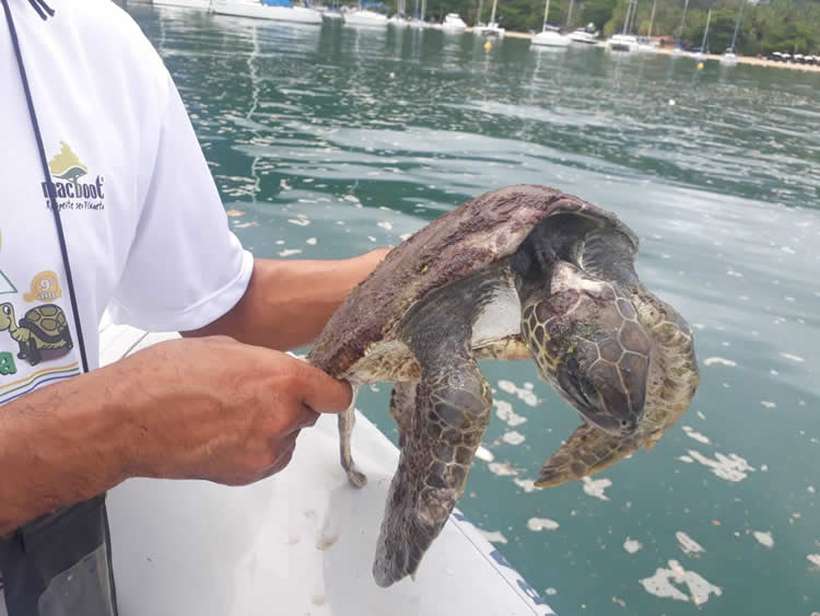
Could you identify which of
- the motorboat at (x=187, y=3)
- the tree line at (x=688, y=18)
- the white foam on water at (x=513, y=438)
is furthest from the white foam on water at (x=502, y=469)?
the tree line at (x=688, y=18)

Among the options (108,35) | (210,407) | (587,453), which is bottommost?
(587,453)

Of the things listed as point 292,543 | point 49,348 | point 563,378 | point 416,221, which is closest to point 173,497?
point 292,543

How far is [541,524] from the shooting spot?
228 centimetres

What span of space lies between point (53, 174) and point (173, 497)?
A: 0.87 metres

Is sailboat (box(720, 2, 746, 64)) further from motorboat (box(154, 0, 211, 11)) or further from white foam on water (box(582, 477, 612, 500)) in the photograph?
white foam on water (box(582, 477, 612, 500))

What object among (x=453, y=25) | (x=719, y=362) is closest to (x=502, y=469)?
(x=719, y=362)

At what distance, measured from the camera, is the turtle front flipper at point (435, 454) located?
1044 mm

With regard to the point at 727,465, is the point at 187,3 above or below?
above

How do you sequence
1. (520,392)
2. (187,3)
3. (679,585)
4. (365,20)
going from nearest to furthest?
(679,585) → (520,392) → (187,3) → (365,20)

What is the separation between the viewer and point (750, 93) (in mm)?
20547

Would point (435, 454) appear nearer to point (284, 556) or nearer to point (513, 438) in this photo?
point (284, 556)

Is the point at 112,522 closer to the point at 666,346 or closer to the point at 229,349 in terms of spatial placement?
the point at 229,349

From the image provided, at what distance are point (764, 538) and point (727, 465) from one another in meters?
0.37

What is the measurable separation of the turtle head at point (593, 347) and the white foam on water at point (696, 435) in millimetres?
1928
